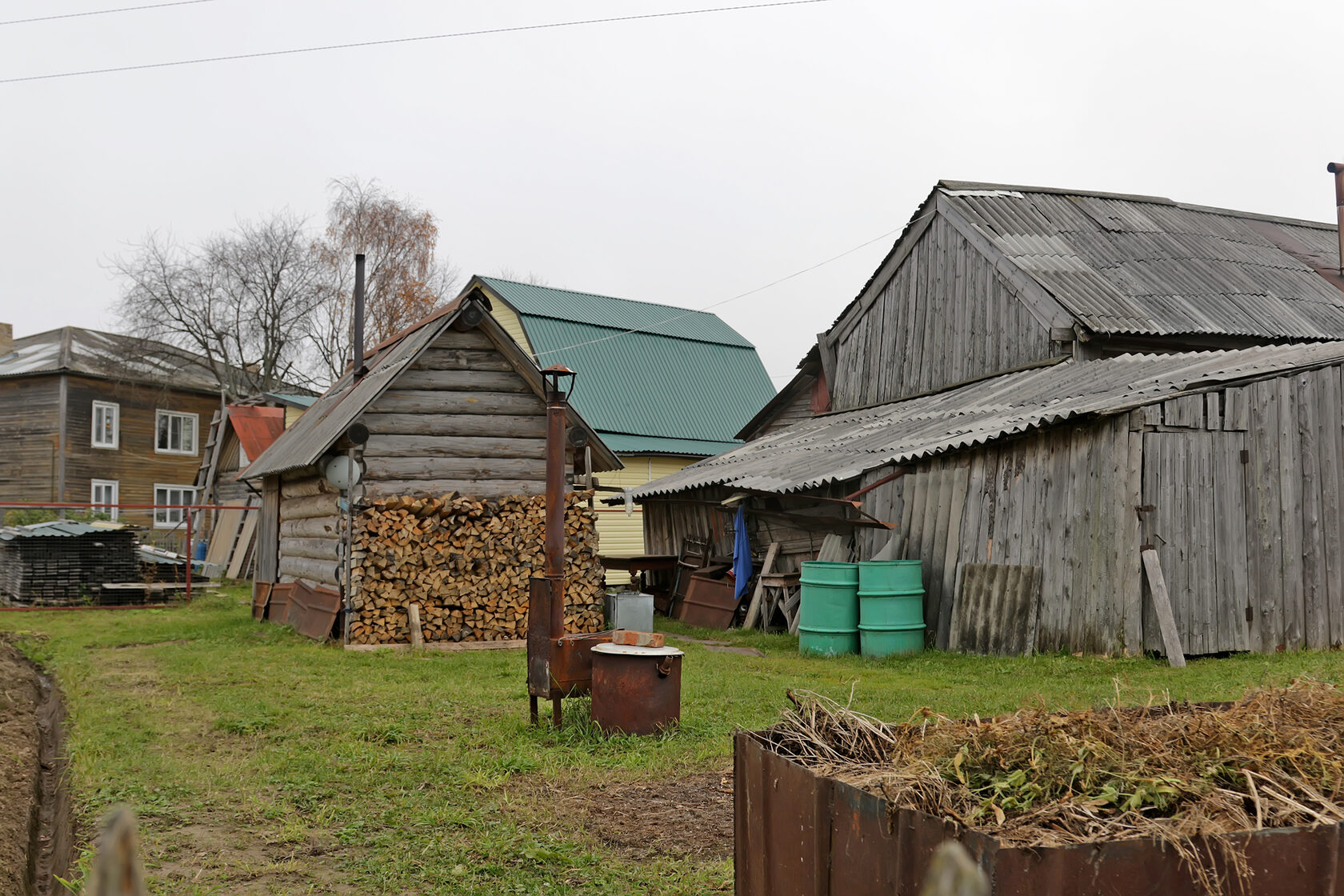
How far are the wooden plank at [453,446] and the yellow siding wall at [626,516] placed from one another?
10217 mm

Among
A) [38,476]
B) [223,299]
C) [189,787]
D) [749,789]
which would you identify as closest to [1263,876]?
[749,789]

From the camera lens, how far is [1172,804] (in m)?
2.78

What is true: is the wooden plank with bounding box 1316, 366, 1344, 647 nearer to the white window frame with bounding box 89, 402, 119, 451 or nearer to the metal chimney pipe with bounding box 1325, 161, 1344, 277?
the metal chimney pipe with bounding box 1325, 161, 1344, 277

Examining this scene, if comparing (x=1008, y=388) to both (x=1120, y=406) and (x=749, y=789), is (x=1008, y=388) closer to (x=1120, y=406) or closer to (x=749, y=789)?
(x=1120, y=406)

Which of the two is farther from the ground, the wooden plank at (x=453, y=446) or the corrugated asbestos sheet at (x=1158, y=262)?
the corrugated asbestos sheet at (x=1158, y=262)

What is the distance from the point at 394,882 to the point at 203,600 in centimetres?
1827

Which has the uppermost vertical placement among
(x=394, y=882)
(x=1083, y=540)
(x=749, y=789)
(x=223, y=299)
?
(x=223, y=299)

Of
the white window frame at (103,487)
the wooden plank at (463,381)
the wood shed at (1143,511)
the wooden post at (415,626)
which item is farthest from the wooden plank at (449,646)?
the white window frame at (103,487)

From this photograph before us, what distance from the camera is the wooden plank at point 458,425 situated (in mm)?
14055

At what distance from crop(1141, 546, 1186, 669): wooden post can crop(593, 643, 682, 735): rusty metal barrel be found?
5.80m

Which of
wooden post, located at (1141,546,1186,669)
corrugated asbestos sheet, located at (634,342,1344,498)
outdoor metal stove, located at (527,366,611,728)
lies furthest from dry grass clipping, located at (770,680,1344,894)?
corrugated asbestos sheet, located at (634,342,1344,498)

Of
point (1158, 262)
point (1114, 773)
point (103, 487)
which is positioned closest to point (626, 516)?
point (1158, 262)

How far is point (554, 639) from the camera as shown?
8.12m

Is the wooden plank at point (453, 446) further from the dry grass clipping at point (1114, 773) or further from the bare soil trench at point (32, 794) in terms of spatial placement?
the dry grass clipping at point (1114, 773)
